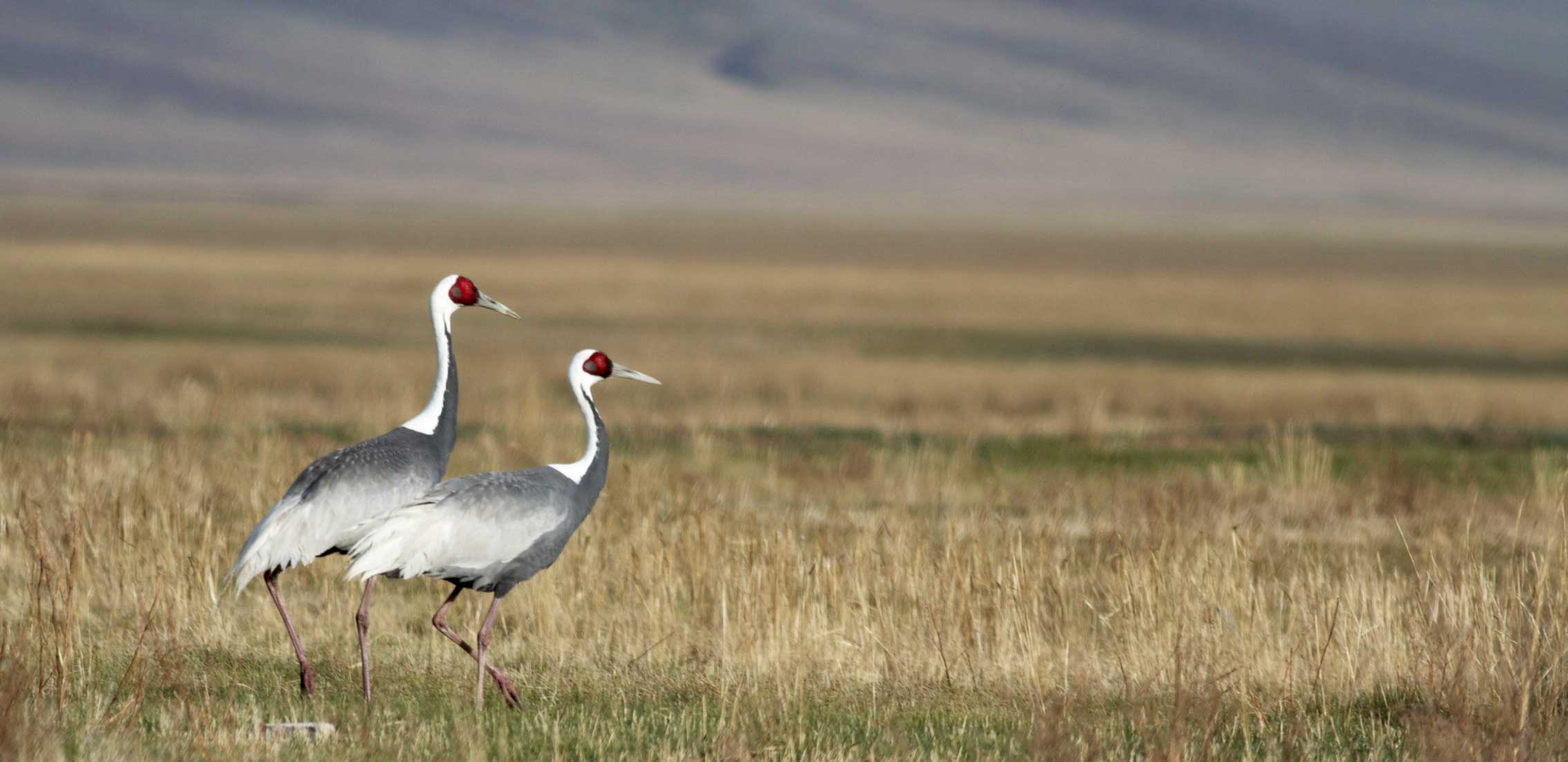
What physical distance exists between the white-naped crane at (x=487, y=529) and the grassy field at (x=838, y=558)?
66 centimetres

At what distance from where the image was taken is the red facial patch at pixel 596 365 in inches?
384

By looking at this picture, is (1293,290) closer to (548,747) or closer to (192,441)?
(192,441)

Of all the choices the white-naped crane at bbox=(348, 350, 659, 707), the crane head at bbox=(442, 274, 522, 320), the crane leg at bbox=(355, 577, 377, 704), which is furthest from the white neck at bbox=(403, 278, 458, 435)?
the crane leg at bbox=(355, 577, 377, 704)

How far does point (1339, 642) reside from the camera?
10.5 meters

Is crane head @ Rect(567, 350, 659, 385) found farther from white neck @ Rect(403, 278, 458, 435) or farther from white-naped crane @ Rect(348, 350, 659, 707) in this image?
white neck @ Rect(403, 278, 458, 435)

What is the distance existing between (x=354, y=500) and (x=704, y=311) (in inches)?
1819

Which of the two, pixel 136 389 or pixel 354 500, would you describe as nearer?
pixel 354 500

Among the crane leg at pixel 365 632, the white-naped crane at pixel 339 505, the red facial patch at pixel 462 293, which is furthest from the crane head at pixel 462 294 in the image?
the crane leg at pixel 365 632

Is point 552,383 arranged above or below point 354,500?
below

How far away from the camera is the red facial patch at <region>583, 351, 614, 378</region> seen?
976 centimetres

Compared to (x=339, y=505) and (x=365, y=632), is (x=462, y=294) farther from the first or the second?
(x=365, y=632)

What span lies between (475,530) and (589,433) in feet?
2.65

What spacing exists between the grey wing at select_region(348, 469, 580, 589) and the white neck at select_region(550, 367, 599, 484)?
0.07 m

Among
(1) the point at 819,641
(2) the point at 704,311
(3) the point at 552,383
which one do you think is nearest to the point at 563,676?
(1) the point at 819,641
